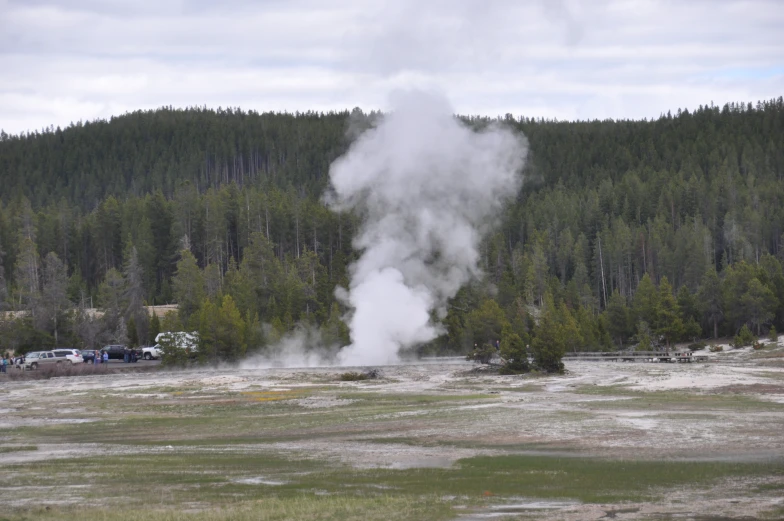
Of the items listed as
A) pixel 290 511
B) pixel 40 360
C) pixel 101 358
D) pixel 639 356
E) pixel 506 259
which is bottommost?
pixel 639 356

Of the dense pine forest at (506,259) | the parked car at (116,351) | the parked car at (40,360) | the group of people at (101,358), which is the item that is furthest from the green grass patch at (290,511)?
the parked car at (116,351)

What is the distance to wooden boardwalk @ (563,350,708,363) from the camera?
67500mm

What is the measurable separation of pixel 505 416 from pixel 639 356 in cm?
3396

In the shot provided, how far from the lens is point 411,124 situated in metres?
73.4

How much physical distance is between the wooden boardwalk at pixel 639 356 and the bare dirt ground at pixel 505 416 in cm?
197

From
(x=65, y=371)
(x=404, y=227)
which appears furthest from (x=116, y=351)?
(x=404, y=227)

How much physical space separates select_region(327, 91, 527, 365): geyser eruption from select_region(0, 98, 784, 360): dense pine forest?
306 cm

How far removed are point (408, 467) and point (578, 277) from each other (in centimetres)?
9846

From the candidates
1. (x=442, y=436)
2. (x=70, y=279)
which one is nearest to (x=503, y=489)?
(x=442, y=436)

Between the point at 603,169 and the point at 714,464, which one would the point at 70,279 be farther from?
the point at 714,464

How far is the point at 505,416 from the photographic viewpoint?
128 ft

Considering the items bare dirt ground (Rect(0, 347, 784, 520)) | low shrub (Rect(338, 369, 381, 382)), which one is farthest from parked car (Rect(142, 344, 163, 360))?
low shrub (Rect(338, 369, 381, 382))

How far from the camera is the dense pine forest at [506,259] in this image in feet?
272

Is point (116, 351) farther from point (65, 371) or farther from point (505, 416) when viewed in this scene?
point (505, 416)
